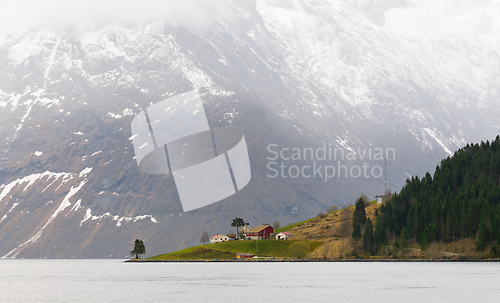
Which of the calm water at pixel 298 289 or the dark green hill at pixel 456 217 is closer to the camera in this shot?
the calm water at pixel 298 289

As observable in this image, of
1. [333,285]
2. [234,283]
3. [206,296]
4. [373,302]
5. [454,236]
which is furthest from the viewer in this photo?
[454,236]

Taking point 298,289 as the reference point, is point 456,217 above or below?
above

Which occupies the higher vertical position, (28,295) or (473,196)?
(473,196)

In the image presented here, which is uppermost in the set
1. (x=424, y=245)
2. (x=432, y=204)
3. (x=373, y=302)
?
(x=432, y=204)

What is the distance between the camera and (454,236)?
182 m

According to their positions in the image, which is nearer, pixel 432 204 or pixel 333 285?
pixel 333 285

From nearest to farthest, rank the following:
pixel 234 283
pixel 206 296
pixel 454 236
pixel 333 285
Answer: pixel 206 296
pixel 333 285
pixel 234 283
pixel 454 236

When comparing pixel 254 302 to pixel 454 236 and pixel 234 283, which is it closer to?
pixel 234 283

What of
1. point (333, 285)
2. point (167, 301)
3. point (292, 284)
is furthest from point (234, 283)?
point (167, 301)

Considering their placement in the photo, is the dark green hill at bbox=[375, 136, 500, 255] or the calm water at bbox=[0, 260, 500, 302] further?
the dark green hill at bbox=[375, 136, 500, 255]

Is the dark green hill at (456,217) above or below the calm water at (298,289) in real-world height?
above

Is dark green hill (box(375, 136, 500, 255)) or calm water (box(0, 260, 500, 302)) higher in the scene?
dark green hill (box(375, 136, 500, 255))

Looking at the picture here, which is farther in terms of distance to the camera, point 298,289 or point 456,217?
point 456,217

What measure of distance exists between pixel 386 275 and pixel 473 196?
225 ft
